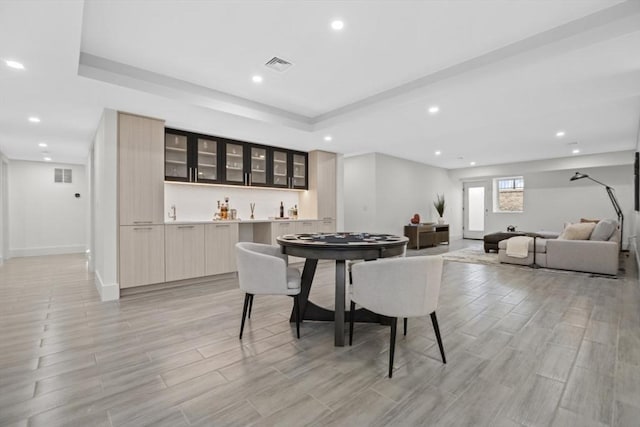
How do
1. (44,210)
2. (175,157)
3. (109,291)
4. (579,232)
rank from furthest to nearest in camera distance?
(44,210), (579,232), (175,157), (109,291)

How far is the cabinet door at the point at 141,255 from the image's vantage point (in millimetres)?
3631

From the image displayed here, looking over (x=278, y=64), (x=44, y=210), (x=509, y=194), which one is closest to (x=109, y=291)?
(x=278, y=64)

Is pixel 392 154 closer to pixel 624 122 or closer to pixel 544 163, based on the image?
pixel 624 122

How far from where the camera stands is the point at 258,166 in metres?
5.40

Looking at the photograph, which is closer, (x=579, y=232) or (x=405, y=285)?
(x=405, y=285)

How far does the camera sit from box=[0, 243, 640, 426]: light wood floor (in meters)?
1.51

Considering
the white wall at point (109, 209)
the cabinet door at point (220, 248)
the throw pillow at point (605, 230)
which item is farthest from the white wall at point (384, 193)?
the white wall at point (109, 209)

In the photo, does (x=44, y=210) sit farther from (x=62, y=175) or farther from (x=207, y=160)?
(x=207, y=160)

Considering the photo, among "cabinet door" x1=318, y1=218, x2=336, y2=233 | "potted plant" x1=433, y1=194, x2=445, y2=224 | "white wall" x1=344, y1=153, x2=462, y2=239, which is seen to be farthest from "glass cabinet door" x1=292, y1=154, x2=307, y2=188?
"potted plant" x1=433, y1=194, x2=445, y2=224

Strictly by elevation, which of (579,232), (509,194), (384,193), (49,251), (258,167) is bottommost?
(49,251)

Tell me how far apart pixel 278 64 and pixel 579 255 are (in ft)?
17.5

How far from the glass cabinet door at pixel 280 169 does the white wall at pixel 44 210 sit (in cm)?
529

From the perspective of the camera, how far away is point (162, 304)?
337 cm

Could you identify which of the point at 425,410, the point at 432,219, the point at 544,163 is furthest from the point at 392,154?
the point at 425,410
